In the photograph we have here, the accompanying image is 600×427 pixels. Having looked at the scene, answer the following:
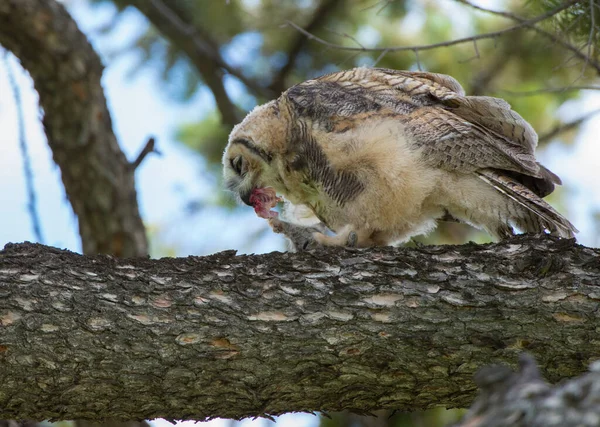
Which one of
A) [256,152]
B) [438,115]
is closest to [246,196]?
[256,152]

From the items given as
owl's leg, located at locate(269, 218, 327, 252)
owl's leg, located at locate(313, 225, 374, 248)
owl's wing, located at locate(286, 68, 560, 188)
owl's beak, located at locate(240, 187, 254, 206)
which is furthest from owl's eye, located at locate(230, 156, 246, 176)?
owl's leg, located at locate(313, 225, 374, 248)

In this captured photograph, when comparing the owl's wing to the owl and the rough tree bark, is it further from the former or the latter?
the rough tree bark

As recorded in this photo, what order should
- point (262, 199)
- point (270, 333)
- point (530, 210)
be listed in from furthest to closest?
point (262, 199)
point (530, 210)
point (270, 333)

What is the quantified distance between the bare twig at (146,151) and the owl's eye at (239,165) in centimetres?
144

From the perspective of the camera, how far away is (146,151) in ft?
18.3

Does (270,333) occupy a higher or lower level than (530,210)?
lower

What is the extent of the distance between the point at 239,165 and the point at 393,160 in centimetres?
96

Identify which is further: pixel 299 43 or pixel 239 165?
pixel 299 43

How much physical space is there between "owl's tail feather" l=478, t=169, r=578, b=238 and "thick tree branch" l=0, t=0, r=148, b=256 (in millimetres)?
2769

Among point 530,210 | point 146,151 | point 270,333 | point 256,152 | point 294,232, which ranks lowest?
point 270,333

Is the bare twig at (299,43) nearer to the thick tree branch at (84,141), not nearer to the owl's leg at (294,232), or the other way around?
the thick tree branch at (84,141)

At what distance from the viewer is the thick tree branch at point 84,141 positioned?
5.43m

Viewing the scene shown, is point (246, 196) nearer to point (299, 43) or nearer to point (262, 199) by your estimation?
point (262, 199)

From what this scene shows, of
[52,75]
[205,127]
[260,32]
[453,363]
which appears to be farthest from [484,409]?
[205,127]
